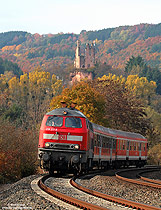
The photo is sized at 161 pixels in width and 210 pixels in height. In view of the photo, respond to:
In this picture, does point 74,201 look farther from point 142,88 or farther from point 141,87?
point 141,87

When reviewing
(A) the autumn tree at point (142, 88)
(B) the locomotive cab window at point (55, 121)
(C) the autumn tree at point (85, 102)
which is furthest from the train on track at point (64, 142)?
(A) the autumn tree at point (142, 88)

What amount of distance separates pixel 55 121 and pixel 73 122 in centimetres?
81

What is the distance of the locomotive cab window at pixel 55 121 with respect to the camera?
1880 centimetres

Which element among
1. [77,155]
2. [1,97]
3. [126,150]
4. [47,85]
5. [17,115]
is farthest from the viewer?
[47,85]

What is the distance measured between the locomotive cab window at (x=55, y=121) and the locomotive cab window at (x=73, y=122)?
10.6 inches

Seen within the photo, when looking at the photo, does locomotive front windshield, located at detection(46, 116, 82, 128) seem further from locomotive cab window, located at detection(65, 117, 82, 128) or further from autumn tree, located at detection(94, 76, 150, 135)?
autumn tree, located at detection(94, 76, 150, 135)

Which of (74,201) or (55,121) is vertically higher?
(55,121)

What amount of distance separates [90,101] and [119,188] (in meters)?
31.6

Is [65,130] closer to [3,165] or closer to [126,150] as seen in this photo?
[3,165]

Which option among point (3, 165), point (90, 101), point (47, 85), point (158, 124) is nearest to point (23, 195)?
point (3, 165)

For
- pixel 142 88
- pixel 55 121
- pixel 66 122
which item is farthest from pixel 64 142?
pixel 142 88

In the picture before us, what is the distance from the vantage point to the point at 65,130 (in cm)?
1859

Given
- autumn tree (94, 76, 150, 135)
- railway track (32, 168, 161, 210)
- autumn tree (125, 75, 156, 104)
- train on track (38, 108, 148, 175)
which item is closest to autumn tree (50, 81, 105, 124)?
autumn tree (94, 76, 150, 135)

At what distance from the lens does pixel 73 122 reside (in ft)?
62.0
